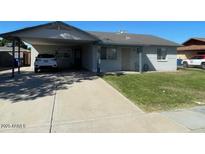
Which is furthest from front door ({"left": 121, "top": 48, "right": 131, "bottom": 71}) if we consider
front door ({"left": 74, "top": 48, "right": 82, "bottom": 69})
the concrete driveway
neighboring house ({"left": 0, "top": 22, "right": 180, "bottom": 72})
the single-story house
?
the single-story house

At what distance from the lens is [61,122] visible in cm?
641

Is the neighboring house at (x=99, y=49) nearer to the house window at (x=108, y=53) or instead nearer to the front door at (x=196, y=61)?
the house window at (x=108, y=53)

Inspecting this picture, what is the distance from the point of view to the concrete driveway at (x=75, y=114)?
5965mm

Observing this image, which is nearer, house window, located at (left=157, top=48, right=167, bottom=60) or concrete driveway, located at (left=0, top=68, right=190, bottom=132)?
concrete driveway, located at (left=0, top=68, right=190, bottom=132)

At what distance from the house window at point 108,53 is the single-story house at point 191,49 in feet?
61.1

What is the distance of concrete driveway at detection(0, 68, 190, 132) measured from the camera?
19.6 feet

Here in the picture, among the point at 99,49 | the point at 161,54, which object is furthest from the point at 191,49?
Answer: the point at 99,49

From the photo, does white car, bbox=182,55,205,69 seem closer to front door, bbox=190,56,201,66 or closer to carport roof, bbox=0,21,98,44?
front door, bbox=190,56,201,66

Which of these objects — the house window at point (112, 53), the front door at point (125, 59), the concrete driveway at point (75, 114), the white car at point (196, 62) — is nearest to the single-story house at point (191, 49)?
the white car at point (196, 62)

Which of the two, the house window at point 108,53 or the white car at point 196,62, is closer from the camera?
the house window at point 108,53

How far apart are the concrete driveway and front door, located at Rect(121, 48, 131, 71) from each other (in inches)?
482

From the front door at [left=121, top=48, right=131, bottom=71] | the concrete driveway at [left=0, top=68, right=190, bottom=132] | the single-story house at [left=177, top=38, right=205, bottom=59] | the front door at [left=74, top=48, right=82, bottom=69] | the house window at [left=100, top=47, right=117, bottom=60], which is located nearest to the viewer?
the concrete driveway at [left=0, top=68, right=190, bottom=132]
